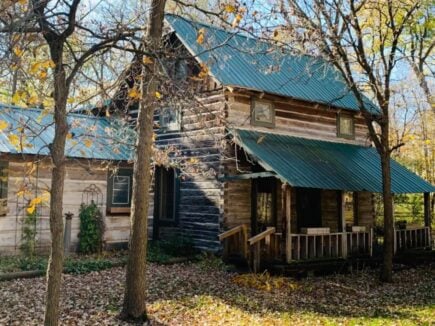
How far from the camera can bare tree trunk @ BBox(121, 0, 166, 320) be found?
27.3 feet

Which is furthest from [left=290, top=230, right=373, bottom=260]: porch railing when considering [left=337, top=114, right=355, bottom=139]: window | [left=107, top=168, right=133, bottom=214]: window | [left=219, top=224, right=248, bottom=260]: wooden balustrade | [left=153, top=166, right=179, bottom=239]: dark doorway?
[left=107, top=168, right=133, bottom=214]: window

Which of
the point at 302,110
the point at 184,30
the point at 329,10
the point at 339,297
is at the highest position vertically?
the point at 184,30

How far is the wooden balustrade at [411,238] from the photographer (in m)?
16.7

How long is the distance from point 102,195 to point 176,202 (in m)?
2.55

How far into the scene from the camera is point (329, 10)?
12188 millimetres

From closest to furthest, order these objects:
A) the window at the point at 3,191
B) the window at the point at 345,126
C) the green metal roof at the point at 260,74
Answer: the window at the point at 3,191 → the green metal roof at the point at 260,74 → the window at the point at 345,126

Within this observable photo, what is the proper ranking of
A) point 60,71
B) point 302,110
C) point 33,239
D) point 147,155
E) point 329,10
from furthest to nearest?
point 302,110 < point 33,239 < point 329,10 < point 147,155 < point 60,71

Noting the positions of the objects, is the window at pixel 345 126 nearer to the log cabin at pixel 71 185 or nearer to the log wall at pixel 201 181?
the log wall at pixel 201 181

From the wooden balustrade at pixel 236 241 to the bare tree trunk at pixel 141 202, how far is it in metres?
5.44

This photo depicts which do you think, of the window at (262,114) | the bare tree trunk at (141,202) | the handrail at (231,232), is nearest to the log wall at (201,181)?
the handrail at (231,232)

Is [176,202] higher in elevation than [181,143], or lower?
lower

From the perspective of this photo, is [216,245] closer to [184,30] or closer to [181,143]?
[181,143]

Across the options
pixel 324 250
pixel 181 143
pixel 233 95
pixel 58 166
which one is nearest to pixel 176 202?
pixel 181 143

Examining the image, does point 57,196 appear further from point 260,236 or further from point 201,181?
point 201,181
